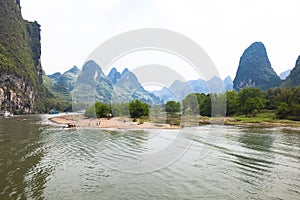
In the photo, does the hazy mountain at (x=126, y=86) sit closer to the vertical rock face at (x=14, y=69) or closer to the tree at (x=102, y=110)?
the tree at (x=102, y=110)

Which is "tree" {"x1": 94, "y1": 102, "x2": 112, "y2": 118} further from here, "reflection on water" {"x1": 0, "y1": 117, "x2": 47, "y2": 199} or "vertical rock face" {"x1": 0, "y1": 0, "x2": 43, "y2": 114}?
"vertical rock face" {"x1": 0, "y1": 0, "x2": 43, "y2": 114}

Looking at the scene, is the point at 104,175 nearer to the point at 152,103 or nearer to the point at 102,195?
the point at 102,195

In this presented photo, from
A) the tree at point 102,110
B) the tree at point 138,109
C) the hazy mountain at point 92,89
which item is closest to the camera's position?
the tree at point 138,109

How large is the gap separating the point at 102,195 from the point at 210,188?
6923 millimetres

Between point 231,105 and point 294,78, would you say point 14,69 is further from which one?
point 294,78

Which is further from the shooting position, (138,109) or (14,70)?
(14,70)

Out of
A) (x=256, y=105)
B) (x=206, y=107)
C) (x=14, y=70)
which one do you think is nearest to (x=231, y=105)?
(x=206, y=107)

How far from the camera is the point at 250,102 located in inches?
3428

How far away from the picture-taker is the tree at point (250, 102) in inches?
3415

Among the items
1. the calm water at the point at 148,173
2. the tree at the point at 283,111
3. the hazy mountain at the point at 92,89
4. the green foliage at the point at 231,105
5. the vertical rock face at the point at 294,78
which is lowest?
the calm water at the point at 148,173

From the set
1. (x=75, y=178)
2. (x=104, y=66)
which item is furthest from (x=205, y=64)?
(x=75, y=178)

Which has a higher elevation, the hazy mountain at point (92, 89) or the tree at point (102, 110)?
the hazy mountain at point (92, 89)

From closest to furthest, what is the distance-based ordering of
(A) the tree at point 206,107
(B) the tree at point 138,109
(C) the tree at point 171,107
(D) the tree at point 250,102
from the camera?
(B) the tree at point 138,109
(D) the tree at point 250,102
(A) the tree at point 206,107
(C) the tree at point 171,107

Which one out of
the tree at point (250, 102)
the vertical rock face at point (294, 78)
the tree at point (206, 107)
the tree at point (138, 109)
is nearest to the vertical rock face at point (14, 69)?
the tree at point (138, 109)
